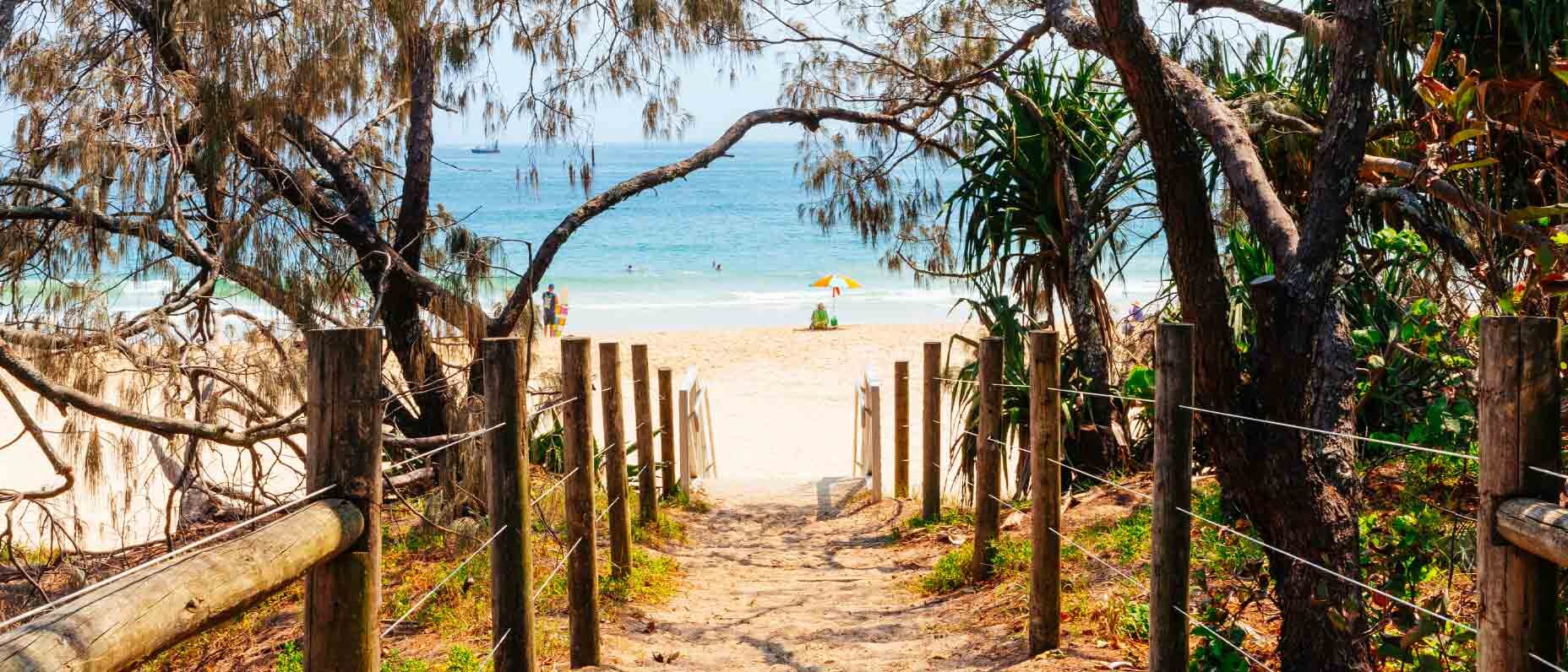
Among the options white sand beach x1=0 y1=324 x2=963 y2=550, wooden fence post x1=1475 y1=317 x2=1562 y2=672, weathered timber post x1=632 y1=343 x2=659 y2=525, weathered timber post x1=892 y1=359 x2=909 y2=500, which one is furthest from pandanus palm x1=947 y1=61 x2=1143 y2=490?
wooden fence post x1=1475 y1=317 x2=1562 y2=672

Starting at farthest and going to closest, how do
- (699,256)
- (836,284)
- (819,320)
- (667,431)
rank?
(699,256)
(836,284)
(819,320)
(667,431)

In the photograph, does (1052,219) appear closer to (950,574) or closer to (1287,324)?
(950,574)

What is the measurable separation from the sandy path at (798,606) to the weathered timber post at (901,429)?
198mm

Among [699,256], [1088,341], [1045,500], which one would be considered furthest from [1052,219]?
[699,256]

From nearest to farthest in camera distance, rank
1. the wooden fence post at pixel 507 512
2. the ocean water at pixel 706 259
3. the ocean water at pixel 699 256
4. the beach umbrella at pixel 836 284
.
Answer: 1. the wooden fence post at pixel 507 512
2. the beach umbrella at pixel 836 284
3. the ocean water at pixel 706 259
4. the ocean water at pixel 699 256

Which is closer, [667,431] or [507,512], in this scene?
[507,512]

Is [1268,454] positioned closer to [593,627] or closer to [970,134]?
[593,627]

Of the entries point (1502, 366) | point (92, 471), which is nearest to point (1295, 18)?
point (1502, 366)

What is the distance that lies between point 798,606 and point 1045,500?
6.16 ft

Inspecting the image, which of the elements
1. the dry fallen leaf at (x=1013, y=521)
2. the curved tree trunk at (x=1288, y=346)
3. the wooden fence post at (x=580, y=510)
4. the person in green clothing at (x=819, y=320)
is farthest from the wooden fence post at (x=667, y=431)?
the person in green clothing at (x=819, y=320)

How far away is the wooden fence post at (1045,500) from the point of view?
4621 mm

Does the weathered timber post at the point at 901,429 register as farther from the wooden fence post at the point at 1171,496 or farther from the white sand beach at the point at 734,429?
the wooden fence post at the point at 1171,496

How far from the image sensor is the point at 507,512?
143 inches

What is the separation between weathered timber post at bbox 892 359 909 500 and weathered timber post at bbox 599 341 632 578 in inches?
125
